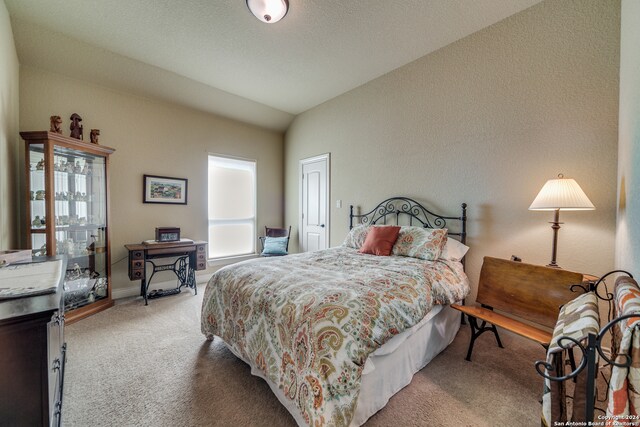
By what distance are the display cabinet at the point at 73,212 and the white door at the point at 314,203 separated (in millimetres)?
2821

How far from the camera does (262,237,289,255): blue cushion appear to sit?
4.09 meters

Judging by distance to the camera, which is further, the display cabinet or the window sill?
the window sill

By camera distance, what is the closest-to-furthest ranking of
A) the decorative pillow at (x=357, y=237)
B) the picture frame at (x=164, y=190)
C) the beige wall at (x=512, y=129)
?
the beige wall at (x=512, y=129) → the decorative pillow at (x=357, y=237) → the picture frame at (x=164, y=190)

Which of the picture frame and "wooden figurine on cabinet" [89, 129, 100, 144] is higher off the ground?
"wooden figurine on cabinet" [89, 129, 100, 144]

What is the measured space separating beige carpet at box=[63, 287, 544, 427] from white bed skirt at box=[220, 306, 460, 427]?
0.07 m

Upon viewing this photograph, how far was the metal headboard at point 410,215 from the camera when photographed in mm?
2725

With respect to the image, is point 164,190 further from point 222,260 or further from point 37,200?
point 222,260

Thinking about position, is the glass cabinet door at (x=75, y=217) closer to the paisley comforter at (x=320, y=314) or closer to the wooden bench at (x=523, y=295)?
the paisley comforter at (x=320, y=314)

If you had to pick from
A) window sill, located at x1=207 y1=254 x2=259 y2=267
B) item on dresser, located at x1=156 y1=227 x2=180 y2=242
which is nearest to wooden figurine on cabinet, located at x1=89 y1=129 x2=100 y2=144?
item on dresser, located at x1=156 y1=227 x2=180 y2=242

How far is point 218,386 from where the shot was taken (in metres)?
1.73

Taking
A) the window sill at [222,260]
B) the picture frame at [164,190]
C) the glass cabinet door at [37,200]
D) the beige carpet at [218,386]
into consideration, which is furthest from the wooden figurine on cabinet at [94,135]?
the window sill at [222,260]

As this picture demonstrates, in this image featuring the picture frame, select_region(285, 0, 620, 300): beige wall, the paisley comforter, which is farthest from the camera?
the picture frame

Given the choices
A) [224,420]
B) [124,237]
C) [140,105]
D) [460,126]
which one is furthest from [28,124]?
[460,126]

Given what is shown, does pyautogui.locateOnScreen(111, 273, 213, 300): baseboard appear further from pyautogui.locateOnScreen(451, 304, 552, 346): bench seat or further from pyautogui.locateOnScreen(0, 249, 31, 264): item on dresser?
pyautogui.locateOnScreen(451, 304, 552, 346): bench seat
